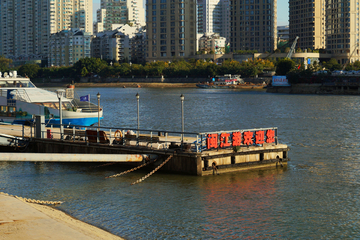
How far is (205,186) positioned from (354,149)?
82.4 feet

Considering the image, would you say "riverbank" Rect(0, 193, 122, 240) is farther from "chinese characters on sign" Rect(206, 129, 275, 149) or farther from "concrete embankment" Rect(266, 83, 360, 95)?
"concrete embankment" Rect(266, 83, 360, 95)

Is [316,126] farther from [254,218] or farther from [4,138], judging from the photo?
[254,218]

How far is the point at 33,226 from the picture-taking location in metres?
19.7

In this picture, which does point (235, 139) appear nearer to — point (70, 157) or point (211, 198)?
point (211, 198)

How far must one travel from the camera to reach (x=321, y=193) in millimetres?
31078

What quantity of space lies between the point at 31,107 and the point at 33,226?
35.5 meters

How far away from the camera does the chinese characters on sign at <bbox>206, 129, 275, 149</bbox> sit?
33.1 metres

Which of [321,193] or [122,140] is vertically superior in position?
[122,140]

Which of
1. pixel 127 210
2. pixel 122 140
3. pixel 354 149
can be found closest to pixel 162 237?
pixel 127 210

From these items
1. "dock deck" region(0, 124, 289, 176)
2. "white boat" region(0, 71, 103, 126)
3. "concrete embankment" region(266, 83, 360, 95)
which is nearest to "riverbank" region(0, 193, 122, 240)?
"dock deck" region(0, 124, 289, 176)

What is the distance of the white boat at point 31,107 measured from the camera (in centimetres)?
5359

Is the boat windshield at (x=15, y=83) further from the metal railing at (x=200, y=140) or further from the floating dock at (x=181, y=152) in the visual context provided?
the metal railing at (x=200, y=140)

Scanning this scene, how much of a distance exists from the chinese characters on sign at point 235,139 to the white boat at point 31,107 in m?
23.2

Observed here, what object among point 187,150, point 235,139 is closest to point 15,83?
point 187,150
